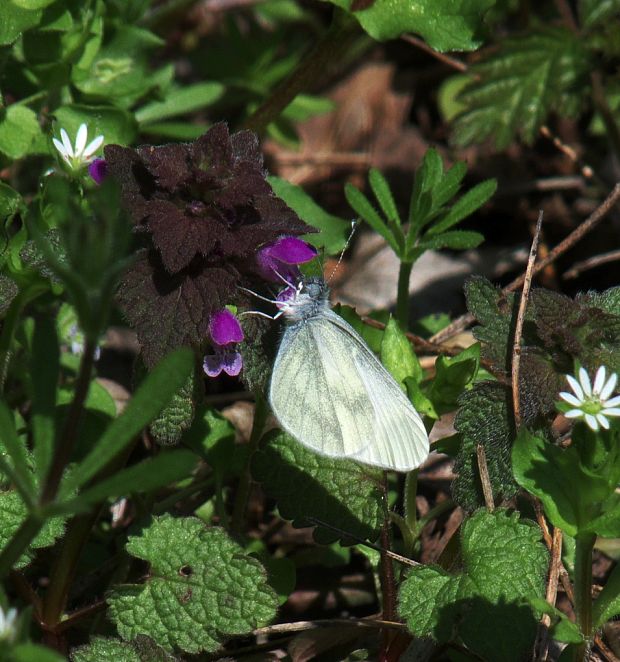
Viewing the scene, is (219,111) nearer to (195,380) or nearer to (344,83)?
(344,83)

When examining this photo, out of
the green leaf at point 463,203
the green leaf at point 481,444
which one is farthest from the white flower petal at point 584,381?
the green leaf at point 463,203

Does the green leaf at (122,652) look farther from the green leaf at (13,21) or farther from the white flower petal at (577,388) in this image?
the green leaf at (13,21)

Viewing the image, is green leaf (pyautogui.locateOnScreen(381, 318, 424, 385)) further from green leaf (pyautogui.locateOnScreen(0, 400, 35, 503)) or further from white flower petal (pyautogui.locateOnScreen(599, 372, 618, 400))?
green leaf (pyautogui.locateOnScreen(0, 400, 35, 503))

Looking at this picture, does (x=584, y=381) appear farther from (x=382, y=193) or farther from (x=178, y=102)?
(x=178, y=102)

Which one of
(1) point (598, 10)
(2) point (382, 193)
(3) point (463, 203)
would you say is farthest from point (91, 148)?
(1) point (598, 10)

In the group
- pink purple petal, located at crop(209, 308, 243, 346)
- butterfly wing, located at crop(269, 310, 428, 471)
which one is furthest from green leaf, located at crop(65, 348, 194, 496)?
butterfly wing, located at crop(269, 310, 428, 471)

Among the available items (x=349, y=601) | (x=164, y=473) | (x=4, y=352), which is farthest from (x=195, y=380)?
(x=349, y=601)
